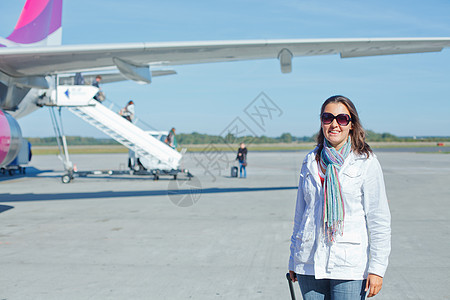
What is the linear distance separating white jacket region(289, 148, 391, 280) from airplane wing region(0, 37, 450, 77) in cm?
593

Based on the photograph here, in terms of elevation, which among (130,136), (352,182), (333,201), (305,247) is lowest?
(305,247)

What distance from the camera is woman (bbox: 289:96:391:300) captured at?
2.47 meters

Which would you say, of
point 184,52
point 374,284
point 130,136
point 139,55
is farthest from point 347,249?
point 130,136

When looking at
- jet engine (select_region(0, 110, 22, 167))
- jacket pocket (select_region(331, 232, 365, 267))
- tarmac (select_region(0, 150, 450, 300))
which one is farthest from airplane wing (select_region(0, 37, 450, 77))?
jacket pocket (select_region(331, 232, 365, 267))

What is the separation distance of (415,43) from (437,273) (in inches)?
191

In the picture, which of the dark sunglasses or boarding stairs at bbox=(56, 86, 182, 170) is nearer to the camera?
the dark sunglasses

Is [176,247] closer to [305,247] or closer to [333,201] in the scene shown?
[305,247]

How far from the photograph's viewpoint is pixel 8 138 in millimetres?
8539

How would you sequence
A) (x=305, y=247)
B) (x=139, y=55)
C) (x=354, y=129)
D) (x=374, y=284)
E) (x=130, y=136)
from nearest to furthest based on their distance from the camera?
1. (x=374, y=284)
2. (x=305, y=247)
3. (x=354, y=129)
4. (x=139, y=55)
5. (x=130, y=136)

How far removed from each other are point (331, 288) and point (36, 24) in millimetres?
14154

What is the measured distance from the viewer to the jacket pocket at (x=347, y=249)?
2.48 metres

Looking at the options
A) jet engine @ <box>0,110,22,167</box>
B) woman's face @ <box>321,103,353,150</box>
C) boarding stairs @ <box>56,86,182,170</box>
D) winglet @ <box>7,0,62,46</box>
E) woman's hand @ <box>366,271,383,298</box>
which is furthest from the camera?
boarding stairs @ <box>56,86,182,170</box>

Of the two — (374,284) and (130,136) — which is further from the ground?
(130,136)

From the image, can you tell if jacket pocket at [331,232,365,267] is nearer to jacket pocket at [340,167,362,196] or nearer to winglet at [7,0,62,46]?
jacket pocket at [340,167,362,196]
